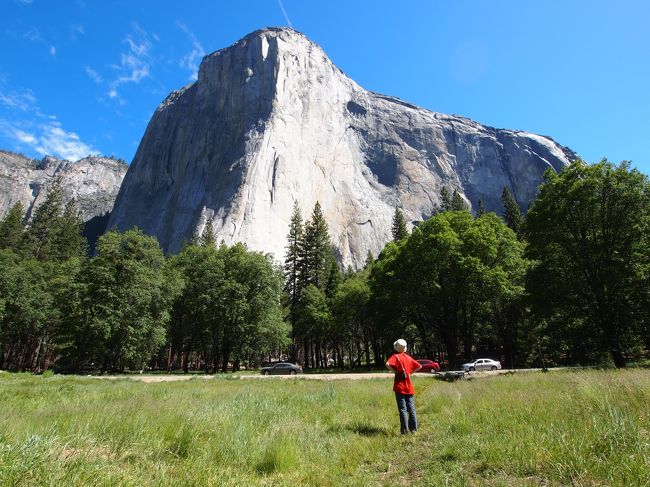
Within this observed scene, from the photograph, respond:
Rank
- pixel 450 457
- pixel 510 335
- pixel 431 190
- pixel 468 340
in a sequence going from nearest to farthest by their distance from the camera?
pixel 450 457 → pixel 468 340 → pixel 510 335 → pixel 431 190

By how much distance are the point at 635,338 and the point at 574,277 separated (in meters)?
5.36

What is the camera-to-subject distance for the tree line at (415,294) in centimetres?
2519

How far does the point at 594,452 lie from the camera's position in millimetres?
4727

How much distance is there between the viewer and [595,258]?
25047 mm

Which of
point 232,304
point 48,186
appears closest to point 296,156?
point 232,304

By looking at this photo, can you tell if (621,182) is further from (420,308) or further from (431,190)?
(431,190)

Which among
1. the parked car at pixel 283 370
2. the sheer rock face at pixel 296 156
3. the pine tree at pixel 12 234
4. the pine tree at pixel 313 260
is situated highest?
the sheer rock face at pixel 296 156

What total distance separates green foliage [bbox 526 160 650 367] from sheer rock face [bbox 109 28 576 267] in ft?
244

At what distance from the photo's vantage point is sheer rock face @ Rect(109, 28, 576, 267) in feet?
350

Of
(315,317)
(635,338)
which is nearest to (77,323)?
(315,317)

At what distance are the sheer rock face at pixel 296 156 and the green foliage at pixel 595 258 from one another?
74251mm

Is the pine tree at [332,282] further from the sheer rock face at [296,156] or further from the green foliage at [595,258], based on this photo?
the sheer rock face at [296,156]

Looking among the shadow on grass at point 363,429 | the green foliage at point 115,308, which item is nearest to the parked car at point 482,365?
the shadow on grass at point 363,429

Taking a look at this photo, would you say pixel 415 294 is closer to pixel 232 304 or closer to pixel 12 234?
pixel 232 304
